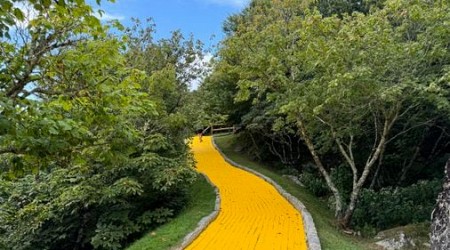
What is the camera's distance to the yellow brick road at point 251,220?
27.2ft

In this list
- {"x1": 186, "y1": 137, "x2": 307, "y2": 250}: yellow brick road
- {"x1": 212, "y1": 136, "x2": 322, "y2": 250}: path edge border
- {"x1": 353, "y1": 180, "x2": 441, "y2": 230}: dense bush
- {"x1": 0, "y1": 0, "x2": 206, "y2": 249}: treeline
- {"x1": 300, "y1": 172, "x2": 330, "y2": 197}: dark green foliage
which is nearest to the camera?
{"x1": 0, "y1": 0, "x2": 206, "y2": 249}: treeline

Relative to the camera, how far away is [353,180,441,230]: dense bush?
11953 millimetres

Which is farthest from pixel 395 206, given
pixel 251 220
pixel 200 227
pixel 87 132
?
pixel 87 132

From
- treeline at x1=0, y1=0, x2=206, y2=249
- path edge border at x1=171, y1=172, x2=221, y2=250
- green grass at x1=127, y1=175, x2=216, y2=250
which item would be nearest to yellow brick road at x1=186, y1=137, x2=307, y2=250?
path edge border at x1=171, y1=172, x2=221, y2=250

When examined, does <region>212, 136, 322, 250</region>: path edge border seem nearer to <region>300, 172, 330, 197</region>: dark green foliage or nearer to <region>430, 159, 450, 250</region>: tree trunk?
<region>300, 172, 330, 197</region>: dark green foliage

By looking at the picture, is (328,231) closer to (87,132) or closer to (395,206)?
(395,206)

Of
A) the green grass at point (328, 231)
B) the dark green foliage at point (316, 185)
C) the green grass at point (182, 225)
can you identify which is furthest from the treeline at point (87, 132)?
the dark green foliage at point (316, 185)

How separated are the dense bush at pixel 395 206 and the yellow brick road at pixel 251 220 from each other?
2.38m

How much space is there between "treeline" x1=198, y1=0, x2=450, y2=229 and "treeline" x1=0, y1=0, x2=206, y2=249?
8.93ft

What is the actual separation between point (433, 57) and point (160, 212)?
7.97 meters

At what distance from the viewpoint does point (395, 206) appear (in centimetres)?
1235

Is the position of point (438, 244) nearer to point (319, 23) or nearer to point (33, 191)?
point (319, 23)

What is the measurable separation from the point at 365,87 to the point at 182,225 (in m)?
5.43

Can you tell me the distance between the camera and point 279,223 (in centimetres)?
1007
